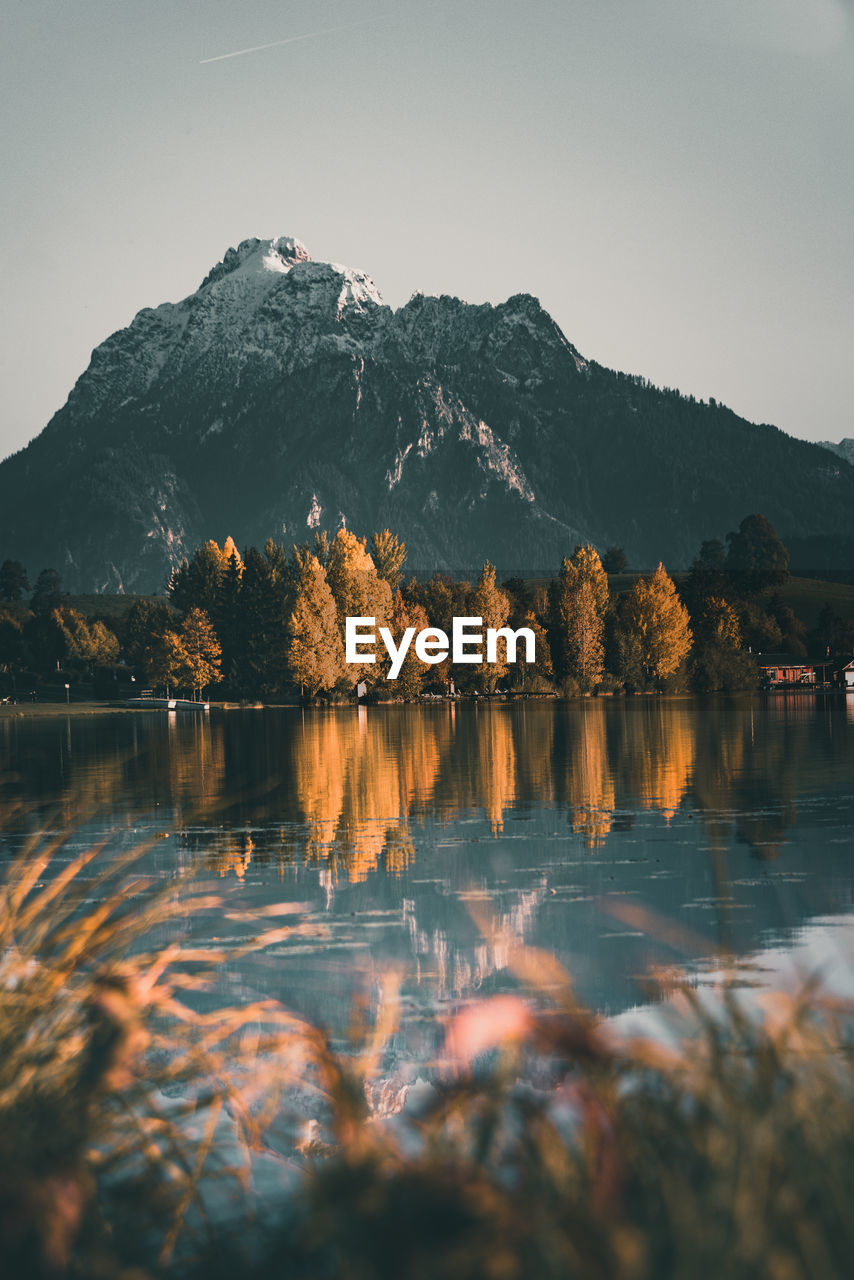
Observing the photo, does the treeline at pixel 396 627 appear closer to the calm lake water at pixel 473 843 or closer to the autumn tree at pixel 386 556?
the autumn tree at pixel 386 556

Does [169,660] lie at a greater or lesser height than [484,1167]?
greater

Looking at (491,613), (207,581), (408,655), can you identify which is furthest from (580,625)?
(207,581)

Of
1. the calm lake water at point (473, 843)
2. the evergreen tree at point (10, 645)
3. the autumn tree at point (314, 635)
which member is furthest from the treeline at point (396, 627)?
the calm lake water at point (473, 843)

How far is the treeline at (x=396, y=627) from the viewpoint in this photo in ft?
380

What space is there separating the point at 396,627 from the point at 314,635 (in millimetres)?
12384

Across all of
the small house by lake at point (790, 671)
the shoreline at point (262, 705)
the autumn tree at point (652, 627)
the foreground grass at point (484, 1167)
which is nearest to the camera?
the foreground grass at point (484, 1167)

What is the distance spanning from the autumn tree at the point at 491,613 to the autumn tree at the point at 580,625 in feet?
19.7

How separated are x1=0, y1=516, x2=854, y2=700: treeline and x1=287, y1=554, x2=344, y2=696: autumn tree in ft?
0.36

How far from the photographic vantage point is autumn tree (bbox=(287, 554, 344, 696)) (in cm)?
11075

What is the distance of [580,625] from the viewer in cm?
12606

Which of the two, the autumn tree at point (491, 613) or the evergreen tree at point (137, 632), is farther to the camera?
the evergreen tree at point (137, 632)

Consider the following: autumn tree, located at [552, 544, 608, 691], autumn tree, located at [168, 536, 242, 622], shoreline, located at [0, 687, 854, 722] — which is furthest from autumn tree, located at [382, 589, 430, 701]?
autumn tree, located at [168, 536, 242, 622]

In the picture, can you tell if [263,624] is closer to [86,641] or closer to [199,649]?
[199,649]

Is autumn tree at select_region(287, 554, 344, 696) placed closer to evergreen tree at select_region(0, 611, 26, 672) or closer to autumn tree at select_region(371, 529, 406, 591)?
autumn tree at select_region(371, 529, 406, 591)
